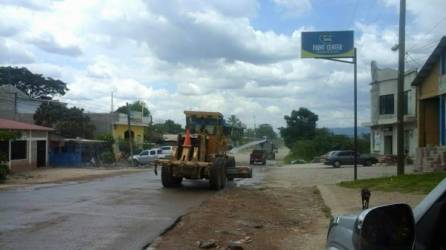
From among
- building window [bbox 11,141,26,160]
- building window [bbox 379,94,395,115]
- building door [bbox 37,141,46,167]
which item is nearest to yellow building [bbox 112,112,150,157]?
building door [bbox 37,141,46,167]

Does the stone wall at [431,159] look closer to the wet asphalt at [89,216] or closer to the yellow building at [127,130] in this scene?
the wet asphalt at [89,216]

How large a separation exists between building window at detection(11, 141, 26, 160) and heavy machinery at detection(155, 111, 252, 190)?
60.6 feet

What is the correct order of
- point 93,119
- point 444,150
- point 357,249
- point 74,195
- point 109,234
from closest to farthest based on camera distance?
point 357,249, point 109,234, point 74,195, point 444,150, point 93,119

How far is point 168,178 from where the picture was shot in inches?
974

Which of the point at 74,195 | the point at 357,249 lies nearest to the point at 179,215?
the point at 74,195

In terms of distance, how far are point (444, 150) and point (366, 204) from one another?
1647 centimetres

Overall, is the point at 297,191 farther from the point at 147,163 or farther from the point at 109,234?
the point at 147,163

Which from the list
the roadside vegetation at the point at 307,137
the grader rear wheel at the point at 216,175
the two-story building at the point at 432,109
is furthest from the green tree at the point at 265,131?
the grader rear wheel at the point at 216,175

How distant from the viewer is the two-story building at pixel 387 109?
51.5 meters

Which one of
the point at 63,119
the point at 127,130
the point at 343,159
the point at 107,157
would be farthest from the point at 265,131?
the point at 107,157

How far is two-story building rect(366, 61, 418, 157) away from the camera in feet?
169

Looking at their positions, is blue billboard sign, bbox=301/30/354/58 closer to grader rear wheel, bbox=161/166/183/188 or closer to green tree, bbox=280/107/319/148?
grader rear wheel, bbox=161/166/183/188

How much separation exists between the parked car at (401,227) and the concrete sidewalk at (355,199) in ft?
41.5

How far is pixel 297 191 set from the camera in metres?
24.6
